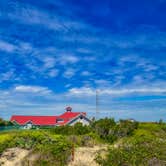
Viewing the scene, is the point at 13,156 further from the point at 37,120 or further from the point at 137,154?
the point at 37,120

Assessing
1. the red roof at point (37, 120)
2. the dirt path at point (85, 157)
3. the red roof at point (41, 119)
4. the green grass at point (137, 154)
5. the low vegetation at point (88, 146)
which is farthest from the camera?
the red roof at point (37, 120)

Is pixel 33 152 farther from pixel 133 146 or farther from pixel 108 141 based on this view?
pixel 108 141

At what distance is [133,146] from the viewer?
49.3 ft

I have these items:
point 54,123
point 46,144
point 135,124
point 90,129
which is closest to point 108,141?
point 90,129

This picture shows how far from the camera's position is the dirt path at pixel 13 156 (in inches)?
635

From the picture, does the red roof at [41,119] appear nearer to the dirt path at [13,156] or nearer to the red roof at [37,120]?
the red roof at [37,120]

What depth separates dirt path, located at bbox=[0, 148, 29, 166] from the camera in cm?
1614

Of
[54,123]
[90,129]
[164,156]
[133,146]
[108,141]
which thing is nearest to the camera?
[164,156]

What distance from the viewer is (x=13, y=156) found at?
54.5 ft

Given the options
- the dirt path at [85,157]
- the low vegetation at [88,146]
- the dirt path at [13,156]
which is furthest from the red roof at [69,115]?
the dirt path at [85,157]

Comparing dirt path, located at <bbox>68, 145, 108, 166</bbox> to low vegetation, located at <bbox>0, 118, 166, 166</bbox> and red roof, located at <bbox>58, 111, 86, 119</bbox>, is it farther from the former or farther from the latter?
red roof, located at <bbox>58, 111, 86, 119</bbox>

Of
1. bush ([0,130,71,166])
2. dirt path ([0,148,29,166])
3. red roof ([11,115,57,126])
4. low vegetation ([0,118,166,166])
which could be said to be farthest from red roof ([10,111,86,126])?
dirt path ([0,148,29,166])

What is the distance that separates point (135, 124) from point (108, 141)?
16.3ft

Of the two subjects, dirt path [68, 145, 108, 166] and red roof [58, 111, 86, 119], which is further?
red roof [58, 111, 86, 119]
